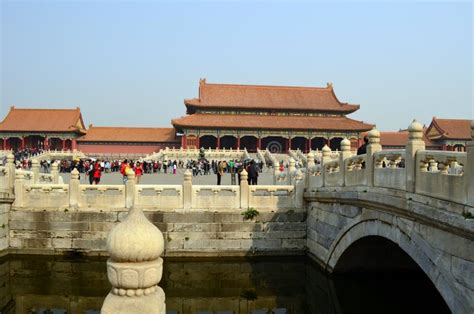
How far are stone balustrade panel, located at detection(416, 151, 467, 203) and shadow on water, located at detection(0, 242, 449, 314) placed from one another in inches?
163

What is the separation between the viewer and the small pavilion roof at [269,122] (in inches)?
1909

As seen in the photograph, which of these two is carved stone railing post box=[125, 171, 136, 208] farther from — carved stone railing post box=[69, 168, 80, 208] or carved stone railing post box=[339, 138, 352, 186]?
carved stone railing post box=[339, 138, 352, 186]

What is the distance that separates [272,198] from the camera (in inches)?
513

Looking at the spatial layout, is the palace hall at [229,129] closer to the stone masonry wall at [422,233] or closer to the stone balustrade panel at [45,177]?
the stone balustrade panel at [45,177]

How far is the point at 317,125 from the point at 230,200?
125 ft

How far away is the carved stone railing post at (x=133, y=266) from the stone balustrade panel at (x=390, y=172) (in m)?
5.24

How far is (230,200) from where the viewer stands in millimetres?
12977

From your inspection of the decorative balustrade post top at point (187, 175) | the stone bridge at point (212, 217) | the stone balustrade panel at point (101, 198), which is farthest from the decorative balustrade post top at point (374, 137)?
the stone balustrade panel at point (101, 198)

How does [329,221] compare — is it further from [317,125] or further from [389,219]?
[317,125]

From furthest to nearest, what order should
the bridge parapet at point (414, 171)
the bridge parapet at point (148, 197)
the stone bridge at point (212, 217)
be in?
the bridge parapet at point (148, 197) < the stone bridge at point (212, 217) < the bridge parapet at point (414, 171)

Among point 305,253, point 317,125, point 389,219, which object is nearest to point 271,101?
point 317,125

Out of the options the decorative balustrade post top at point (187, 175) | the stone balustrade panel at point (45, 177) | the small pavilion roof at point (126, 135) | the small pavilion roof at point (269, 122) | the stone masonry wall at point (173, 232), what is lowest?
the stone masonry wall at point (173, 232)

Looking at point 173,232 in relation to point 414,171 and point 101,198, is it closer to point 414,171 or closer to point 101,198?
point 101,198

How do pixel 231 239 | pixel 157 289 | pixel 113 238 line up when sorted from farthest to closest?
pixel 231 239 → pixel 157 289 → pixel 113 238
